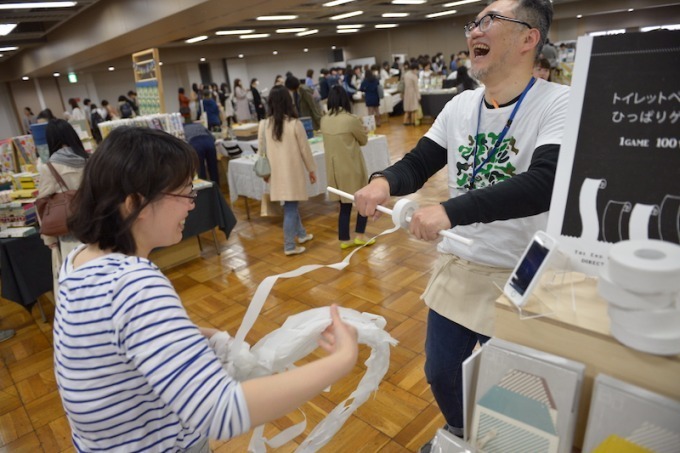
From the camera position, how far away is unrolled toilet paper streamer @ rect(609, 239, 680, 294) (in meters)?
0.57

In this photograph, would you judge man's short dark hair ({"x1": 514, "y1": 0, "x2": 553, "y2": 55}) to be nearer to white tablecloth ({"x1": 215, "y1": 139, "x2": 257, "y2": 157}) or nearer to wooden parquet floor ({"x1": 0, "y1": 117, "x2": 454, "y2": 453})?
wooden parquet floor ({"x1": 0, "y1": 117, "x2": 454, "y2": 453})

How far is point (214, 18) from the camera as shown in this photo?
707 cm

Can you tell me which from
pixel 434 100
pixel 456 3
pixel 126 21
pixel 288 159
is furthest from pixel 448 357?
pixel 456 3

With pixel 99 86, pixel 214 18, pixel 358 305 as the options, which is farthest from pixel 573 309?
pixel 99 86

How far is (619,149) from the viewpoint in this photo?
0.74 metres

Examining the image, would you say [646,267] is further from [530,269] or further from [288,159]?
[288,159]

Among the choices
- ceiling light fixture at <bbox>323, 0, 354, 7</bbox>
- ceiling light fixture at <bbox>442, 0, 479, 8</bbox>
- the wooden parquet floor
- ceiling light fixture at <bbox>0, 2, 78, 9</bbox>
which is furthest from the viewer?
ceiling light fixture at <bbox>442, 0, 479, 8</bbox>

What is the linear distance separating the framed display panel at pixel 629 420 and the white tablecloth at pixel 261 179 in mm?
3992

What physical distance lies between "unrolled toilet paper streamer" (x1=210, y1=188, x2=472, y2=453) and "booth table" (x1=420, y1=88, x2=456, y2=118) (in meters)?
9.69

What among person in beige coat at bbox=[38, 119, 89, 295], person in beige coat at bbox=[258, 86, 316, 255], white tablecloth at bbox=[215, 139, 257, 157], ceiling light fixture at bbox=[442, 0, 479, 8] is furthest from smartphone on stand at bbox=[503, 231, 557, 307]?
ceiling light fixture at bbox=[442, 0, 479, 8]

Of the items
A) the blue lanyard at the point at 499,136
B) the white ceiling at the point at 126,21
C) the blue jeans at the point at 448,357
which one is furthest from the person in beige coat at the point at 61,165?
the white ceiling at the point at 126,21

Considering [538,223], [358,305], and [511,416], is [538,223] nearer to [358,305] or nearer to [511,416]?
[511,416]

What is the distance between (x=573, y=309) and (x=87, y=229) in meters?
0.89

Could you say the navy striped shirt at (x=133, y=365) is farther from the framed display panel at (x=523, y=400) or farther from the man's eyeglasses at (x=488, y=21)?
the man's eyeglasses at (x=488, y=21)
